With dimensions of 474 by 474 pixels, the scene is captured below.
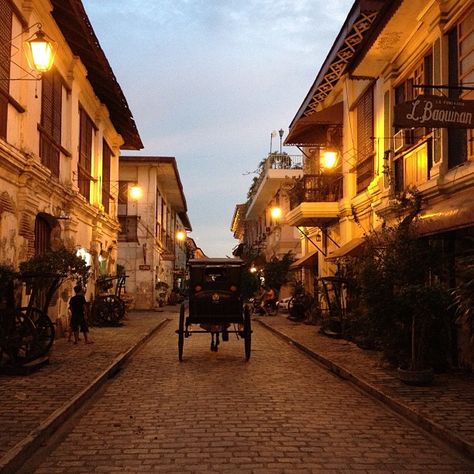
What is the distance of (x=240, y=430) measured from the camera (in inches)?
260

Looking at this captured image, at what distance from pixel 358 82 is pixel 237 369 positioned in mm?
10566

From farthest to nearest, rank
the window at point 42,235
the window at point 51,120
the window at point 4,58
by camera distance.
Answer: the window at point 42,235 → the window at point 51,120 → the window at point 4,58

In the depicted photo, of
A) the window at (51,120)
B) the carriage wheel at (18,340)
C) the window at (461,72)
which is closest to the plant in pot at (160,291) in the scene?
the window at (51,120)

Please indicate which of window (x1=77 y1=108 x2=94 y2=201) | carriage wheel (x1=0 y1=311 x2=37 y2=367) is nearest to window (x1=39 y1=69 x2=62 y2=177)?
window (x1=77 y1=108 x2=94 y2=201)

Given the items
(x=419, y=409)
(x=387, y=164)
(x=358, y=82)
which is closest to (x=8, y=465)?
(x=419, y=409)

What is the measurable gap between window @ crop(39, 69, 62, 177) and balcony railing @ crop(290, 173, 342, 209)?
325 inches

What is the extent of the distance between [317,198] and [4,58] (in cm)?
1172

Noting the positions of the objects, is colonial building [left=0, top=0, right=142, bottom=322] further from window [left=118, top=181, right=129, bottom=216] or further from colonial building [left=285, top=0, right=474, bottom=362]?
window [left=118, top=181, right=129, bottom=216]

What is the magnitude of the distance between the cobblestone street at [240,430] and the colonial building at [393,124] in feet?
8.42

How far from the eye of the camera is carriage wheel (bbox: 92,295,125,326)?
67.7ft

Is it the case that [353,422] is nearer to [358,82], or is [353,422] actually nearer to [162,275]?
[358,82]

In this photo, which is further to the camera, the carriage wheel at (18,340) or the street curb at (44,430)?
the carriage wheel at (18,340)

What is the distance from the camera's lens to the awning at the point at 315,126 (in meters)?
19.7

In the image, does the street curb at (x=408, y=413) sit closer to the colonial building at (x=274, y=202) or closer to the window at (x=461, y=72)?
the window at (x=461, y=72)
